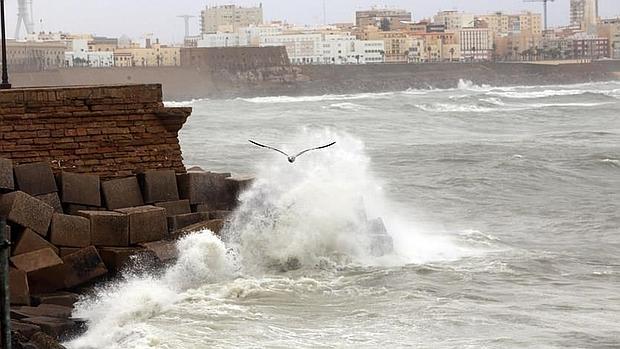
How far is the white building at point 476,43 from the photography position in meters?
147

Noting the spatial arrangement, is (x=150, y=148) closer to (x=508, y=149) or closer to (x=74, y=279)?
(x=74, y=279)

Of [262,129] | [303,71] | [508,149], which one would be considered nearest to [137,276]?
[508,149]

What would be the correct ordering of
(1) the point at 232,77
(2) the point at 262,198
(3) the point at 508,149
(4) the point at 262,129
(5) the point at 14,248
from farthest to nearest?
1. (1) the point at 232,77
2. (4) the point at 262,129
3. (3) the point at 508,149
4. (2) the point at 262,198
5. (5) the point at 14,248

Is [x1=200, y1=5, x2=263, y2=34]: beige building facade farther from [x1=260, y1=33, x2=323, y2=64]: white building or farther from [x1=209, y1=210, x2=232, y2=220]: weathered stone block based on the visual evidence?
[x1=209, y1=210, x2=232, y2=220]: weathered stone block

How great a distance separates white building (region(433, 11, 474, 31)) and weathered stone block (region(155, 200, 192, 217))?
526ft

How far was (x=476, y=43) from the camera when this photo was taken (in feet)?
500

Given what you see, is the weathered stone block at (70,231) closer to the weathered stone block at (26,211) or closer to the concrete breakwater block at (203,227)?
the weathered stone block at (26,211)

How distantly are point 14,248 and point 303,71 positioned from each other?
8646 cm

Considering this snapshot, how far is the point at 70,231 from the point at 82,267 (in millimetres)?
277

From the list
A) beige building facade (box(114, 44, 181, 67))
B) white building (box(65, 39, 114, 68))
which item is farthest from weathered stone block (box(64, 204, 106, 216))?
beige building facade (box(114, 44, 181, 67))

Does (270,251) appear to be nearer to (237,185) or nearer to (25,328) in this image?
(237,185)

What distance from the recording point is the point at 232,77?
291ft

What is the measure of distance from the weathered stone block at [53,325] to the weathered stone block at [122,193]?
1.62 meters

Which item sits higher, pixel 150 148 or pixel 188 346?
pixel 150 148
